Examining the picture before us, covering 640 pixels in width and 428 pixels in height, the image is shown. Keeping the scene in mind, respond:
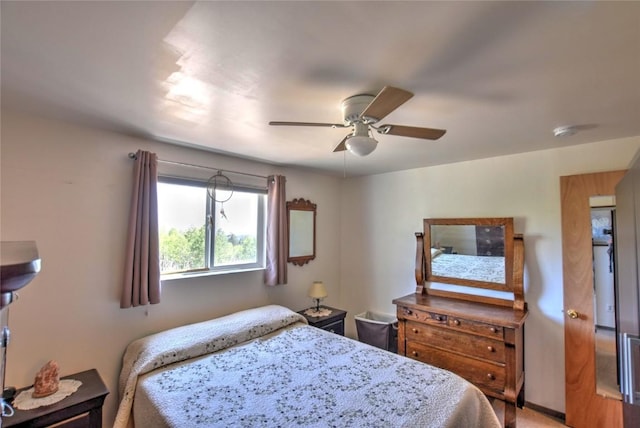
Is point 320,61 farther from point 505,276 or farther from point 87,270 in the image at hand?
point 505,276

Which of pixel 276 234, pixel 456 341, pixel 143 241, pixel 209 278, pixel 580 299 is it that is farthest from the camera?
pixel 276 234

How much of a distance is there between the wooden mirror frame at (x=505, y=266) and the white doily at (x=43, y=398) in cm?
311

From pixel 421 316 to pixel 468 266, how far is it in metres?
0.77

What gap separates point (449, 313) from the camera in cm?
272

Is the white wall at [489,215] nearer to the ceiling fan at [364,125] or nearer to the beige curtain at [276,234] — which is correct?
the beige curtain at [276,234]

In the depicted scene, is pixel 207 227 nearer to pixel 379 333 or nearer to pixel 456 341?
pixel 379 333

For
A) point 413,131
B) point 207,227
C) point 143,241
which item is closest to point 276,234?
point 207,227

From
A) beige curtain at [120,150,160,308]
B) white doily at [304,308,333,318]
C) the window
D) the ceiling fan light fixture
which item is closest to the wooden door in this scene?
the ceiling fan light fixture

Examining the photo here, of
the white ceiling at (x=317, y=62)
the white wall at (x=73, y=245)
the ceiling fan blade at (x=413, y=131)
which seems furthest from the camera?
the white wall at (x=73, y=245)

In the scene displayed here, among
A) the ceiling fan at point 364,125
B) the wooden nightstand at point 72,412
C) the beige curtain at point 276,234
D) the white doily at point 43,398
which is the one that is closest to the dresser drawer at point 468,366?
the beige curtain at point 276,234

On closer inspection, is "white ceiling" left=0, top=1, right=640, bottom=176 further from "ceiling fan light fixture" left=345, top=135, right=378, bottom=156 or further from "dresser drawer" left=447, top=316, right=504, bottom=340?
"dresser drawer" left=447, top=316, right=504, bottom=340

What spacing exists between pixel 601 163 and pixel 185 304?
375 centimetres

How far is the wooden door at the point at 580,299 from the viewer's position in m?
2.39

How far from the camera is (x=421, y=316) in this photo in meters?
2.91
